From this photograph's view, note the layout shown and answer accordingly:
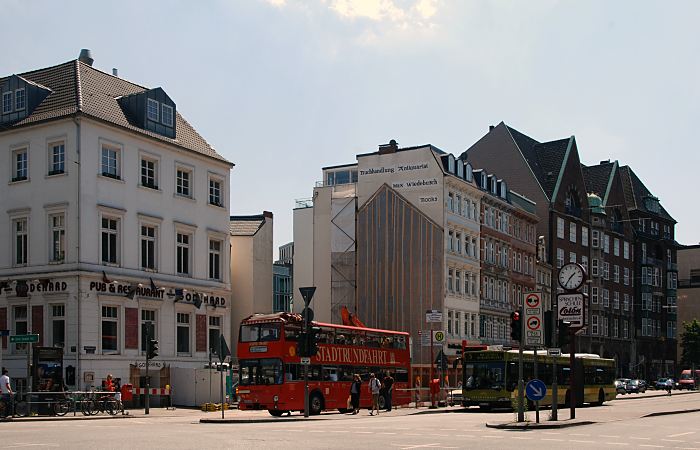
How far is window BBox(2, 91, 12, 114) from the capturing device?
46.8 m

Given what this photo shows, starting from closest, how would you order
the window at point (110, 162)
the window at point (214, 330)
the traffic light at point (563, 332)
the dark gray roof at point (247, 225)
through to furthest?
the traffic light at point (563, 332), the window at point (110, 162), the window at point (214, 330), the dark gray roof at point (247, 225)

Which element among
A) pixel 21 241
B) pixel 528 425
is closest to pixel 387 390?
pixel 528 425

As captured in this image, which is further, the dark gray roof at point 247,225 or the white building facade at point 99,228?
the dark gray roof at point 247,225

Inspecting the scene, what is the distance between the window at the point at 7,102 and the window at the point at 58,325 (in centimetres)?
992

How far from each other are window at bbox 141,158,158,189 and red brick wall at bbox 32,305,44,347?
7.57 metres

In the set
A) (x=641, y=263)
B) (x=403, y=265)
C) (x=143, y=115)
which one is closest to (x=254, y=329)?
(x=143, y=115)

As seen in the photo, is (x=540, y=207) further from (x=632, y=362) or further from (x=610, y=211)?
(x=632, y=362)

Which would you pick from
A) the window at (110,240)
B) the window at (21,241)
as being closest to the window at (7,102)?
the window at (21,241)

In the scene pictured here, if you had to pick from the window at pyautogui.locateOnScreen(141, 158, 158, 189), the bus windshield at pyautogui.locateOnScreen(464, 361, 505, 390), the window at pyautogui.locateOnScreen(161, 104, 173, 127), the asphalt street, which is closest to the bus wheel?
the asphalt street

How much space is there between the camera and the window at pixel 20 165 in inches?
1799

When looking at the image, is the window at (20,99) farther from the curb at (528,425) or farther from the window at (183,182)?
the curb at (528,425)

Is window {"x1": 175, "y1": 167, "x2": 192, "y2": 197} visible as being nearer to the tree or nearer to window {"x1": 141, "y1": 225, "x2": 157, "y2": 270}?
window {"x1": 141, "y1": 225, "x2": 157, "y2": 270}

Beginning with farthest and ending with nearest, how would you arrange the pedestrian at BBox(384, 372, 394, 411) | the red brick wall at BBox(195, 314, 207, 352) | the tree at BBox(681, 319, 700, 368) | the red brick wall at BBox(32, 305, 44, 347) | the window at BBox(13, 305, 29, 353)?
the tree at BBox(681, 319, 700, 368) → the red brick wall at BBox(195, 314, 207, 352) → the window at BBox(13, 305, 29, 353) → the red brick wall at BBox(32, 305, 44, 347) → the pedestrian at BBox(384, 372, 394, 411)

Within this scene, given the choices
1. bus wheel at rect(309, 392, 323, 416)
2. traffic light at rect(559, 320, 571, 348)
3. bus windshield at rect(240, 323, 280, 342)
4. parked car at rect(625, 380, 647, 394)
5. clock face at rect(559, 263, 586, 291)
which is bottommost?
parked car at rect(625, 380, 647, 394)
